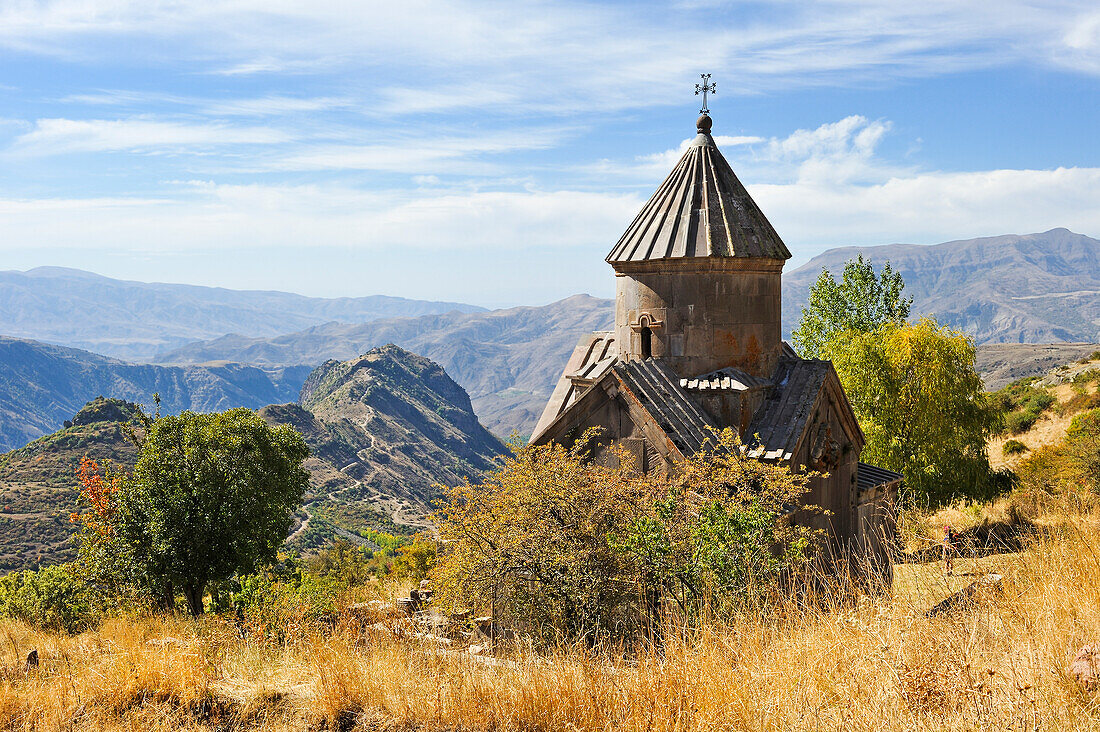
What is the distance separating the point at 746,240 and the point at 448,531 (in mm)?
5779

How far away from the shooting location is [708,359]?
9711 mm

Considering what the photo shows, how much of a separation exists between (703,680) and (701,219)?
7.33 meters

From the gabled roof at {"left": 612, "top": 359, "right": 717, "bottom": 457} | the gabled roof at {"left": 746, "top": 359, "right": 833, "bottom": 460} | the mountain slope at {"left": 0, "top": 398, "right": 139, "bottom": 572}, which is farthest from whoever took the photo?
the mountain slope at {"left": 0, "top": 398, "right": 139, "bottom": 572}

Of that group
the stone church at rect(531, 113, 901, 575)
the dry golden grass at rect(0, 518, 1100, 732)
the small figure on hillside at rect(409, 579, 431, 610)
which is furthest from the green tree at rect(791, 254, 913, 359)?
the dry golden grass at rect(0, 518, 1100, 732)

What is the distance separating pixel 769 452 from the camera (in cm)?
898

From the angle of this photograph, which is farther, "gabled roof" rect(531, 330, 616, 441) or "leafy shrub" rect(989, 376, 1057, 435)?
"leafy shrub" rect(989, 376, 1057, 435)

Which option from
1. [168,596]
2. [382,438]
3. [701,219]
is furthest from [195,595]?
[382,438]

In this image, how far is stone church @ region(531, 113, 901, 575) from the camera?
9125 mm

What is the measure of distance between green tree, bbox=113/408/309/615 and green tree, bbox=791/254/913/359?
599 inches

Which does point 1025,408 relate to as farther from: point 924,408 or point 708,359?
point 708,359

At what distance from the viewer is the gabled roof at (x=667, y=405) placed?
8844 mm

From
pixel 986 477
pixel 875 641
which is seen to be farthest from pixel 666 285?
pixel 986 477

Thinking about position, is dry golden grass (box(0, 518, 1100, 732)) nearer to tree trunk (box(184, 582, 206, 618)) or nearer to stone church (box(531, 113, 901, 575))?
stone church (box(531, 113, 901, 575))

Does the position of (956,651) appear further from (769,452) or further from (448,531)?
(769,452)
